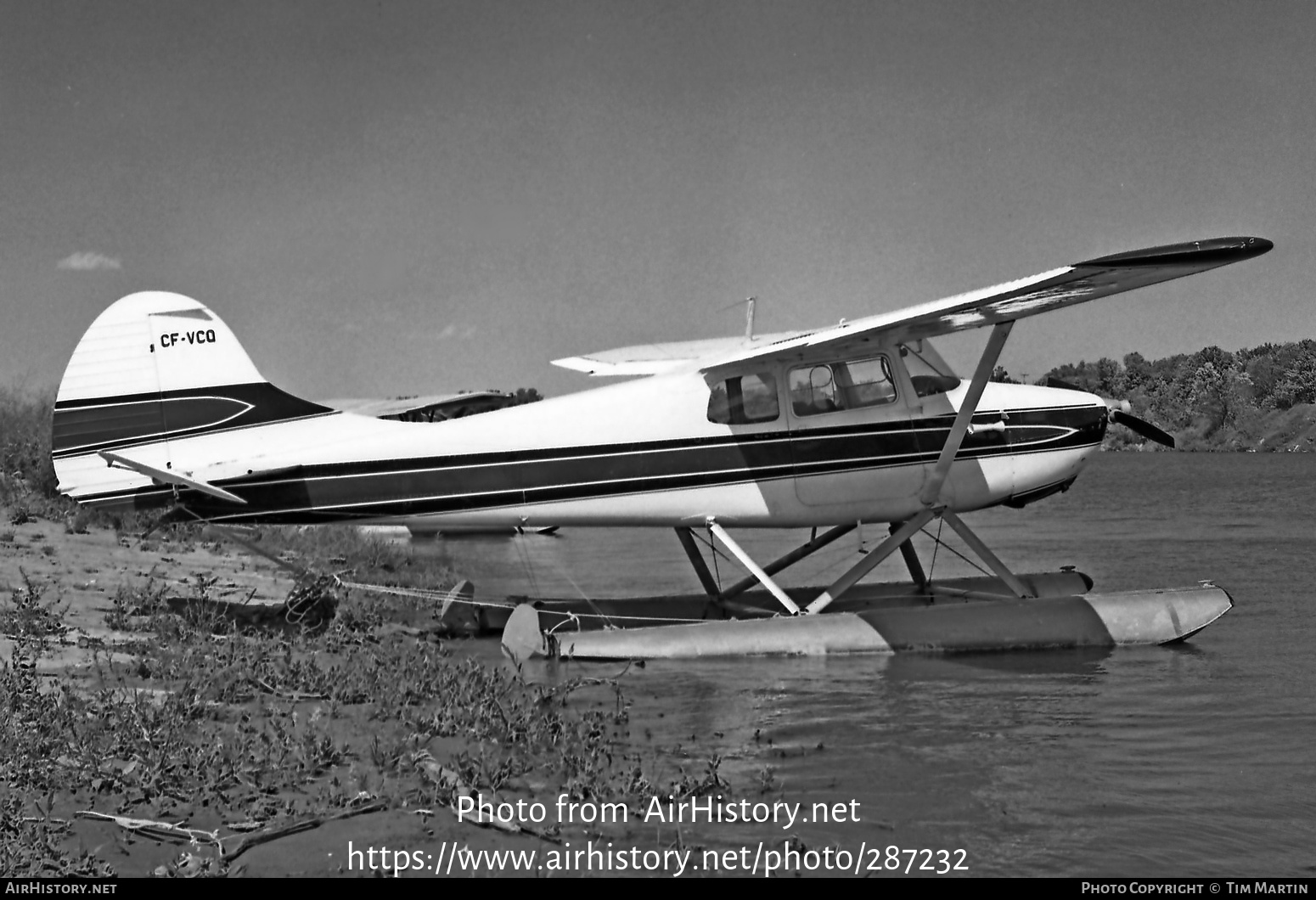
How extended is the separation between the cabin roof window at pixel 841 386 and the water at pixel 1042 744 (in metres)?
2.14

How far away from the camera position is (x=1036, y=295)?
877cm

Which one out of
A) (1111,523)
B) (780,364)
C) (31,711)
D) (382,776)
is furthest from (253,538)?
(1111,523)

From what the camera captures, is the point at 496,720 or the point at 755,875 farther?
the point at 496,720

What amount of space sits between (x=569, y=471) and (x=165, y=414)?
312 centimetres

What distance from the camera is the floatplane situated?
347 inches

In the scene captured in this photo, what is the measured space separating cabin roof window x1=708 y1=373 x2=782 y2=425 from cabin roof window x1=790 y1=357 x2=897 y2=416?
189mm

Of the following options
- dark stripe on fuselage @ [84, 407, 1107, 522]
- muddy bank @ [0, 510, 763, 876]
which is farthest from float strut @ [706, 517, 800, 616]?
muddy bank @ [0, 510, 763, 876]

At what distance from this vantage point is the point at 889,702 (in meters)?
7.68

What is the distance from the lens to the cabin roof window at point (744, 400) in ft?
31.4

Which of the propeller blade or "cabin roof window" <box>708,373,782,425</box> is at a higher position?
"cabin roof window" <box>708,373,782,425</box>

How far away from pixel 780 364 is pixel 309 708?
15.5 feet

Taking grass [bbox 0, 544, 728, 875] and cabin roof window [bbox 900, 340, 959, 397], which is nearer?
grass [bbox 0, 544, 728, 875]

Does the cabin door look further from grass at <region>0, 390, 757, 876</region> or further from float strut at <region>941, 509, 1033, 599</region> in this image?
grass at <region>0, 390, 757, 876</region>
